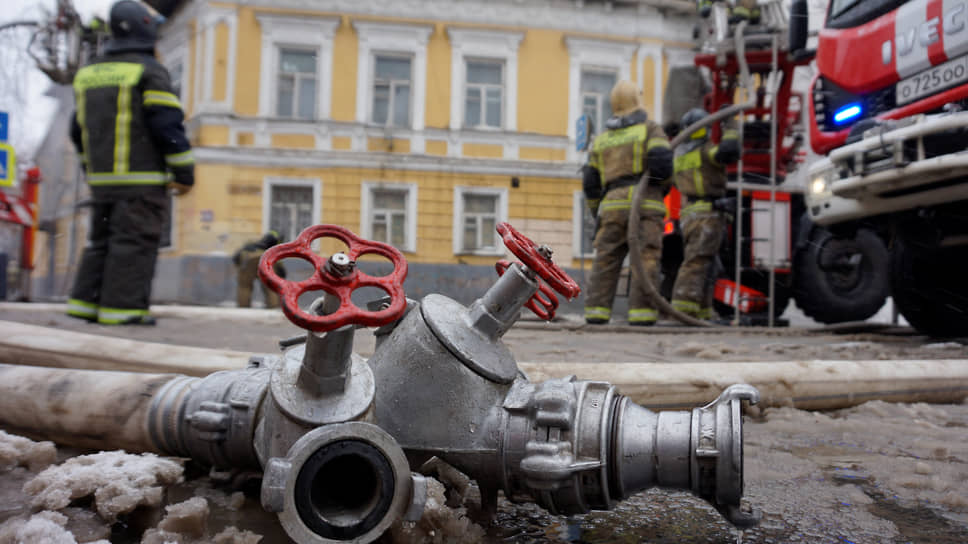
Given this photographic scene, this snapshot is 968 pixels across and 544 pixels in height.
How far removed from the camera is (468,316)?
1.16 metres

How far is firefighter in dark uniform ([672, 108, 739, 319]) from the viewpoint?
6.03 metres

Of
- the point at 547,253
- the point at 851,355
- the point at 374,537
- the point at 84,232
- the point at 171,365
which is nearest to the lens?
the point at 374,537

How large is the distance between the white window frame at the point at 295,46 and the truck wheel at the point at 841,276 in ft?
30.5

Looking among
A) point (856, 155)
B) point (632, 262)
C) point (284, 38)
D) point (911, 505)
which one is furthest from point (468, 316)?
point (284, 38)

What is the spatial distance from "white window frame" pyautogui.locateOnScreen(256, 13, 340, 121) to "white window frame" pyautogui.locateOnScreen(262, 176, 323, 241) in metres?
1.26

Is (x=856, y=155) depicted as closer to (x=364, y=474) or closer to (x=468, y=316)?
(x=468, y=316)

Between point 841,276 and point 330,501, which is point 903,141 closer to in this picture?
point 330,501

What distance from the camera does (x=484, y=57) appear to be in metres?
13.6

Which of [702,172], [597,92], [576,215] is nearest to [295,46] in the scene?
[597,92]

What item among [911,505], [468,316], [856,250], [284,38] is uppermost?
[284,38]

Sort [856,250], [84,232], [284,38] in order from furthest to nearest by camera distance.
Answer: [84,232] → [284,38] → [856,250]

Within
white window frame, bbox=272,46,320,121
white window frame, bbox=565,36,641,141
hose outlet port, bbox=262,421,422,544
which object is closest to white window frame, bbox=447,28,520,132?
white window frame, bbox=565,36,641,141

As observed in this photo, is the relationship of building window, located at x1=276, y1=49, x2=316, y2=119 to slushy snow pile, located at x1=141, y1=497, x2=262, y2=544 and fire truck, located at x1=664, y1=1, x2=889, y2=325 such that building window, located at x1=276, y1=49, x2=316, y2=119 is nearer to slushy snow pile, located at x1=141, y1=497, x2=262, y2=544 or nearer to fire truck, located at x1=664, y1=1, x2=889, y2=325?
fire truck, located at x1=664, y1=1, x2=889, y2=325

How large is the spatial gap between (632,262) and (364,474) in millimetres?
4528
